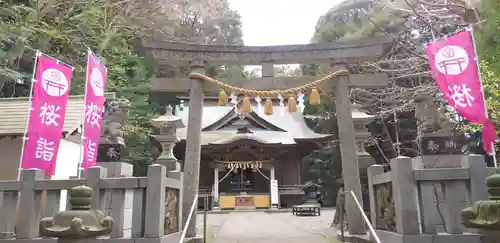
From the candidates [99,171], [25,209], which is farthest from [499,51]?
[25,209]

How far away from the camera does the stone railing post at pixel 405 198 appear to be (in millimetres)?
4789

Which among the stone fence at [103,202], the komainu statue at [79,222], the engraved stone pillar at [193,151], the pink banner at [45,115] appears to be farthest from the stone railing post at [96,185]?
the pink banner at [45,115]

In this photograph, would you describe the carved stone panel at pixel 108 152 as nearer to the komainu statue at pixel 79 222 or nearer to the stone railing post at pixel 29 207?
the stone railing post at pixel 29 207

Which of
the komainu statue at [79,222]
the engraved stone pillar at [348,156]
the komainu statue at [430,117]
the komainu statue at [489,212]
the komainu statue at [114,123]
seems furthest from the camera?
the engraved stone pillar at [348,156]

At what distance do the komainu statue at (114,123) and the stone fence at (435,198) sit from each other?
175 inches

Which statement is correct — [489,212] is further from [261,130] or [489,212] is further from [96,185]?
[261,130]

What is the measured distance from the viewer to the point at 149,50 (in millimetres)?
8258

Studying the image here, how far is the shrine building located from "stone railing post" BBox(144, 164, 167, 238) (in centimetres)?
1438

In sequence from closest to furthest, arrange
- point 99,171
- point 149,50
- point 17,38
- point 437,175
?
point 437,175 < point 99,171 < point 149,50 < point 17,38

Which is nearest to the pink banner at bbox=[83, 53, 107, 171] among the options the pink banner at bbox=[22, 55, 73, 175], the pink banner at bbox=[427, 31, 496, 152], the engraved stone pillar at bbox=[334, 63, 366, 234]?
the pink banner at bbox=[22, 55, 73, 175]

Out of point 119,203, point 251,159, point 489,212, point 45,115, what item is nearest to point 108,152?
point 119,203

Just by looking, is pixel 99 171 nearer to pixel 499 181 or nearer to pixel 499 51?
pixel 499 181

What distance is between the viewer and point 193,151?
7.83 m

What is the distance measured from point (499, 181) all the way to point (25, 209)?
6.15m
